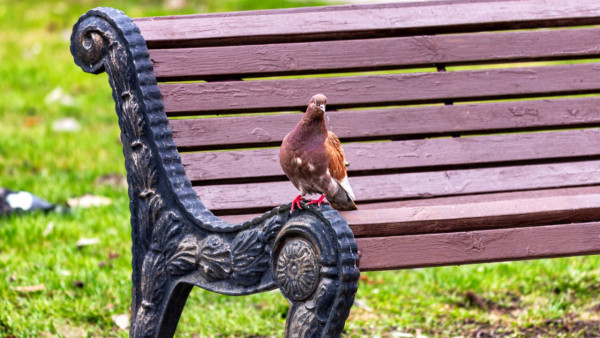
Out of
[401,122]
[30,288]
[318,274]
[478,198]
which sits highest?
[401,122]

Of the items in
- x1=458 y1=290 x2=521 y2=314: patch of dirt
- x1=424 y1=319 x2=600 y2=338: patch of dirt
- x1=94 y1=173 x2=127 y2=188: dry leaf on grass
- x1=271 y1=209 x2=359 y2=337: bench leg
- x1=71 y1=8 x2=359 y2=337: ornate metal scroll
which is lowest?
x1=271 y1=209 x2=359 y2=337: bench leg

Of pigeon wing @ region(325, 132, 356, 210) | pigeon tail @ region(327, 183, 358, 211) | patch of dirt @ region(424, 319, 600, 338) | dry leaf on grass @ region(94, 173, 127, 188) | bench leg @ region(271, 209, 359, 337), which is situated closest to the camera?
bench leg @ region(271, 209, 359, 337)

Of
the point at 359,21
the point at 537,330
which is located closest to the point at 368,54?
the point at 359,21

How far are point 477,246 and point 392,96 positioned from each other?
97 centimetres

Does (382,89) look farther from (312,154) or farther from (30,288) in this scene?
(30,288)

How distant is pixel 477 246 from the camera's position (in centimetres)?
226

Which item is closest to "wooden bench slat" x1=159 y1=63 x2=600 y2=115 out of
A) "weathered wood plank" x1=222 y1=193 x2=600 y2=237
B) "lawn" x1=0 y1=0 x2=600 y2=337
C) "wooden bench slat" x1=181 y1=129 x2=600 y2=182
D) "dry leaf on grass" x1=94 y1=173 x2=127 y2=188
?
"wooden bench slat" x1=181 y1=129 x2=600 y2=182

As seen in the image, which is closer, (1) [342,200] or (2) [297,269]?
(2) [297,269]

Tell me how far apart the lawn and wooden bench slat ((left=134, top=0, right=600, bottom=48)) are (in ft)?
3.88

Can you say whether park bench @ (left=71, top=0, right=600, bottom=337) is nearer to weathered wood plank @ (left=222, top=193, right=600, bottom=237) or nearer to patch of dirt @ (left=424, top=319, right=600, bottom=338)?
weathered wood plank @ (left=222, top=193, right=600, bottom=237)

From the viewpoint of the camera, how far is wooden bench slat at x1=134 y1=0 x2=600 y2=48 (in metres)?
2.96

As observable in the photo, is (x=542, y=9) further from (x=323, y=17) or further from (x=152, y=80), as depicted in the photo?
(x=152, y=80)

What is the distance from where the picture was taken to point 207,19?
3010 millimetres

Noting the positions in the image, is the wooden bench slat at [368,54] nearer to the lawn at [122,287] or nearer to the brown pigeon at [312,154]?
the brown pigeon at [312,154]
